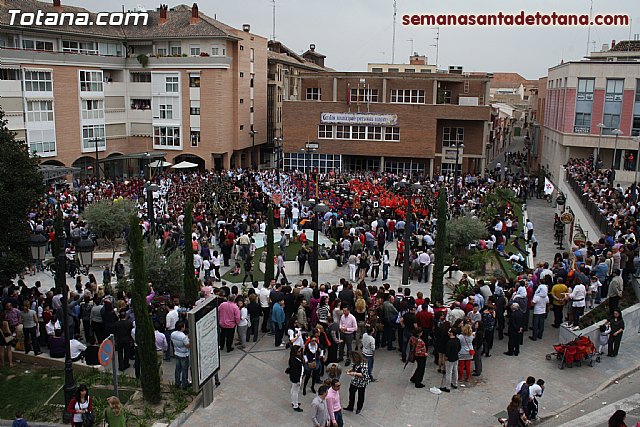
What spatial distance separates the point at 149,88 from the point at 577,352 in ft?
140

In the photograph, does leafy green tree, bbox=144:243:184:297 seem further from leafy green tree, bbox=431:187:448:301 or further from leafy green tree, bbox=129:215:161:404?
leafy green tree, bbox=431:187:448:301

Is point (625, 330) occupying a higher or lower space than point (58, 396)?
higher

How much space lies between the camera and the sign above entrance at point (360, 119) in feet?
161

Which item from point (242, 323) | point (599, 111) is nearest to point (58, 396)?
point (242, 323)

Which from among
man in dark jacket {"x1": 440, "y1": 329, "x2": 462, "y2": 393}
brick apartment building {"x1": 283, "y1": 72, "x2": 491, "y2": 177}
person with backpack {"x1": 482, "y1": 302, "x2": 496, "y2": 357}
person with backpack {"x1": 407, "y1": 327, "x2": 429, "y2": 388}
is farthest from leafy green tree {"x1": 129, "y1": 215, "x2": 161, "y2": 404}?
brick apartment building {"x1": 283, "y1": 72, "x2": 491, "y2": 177}

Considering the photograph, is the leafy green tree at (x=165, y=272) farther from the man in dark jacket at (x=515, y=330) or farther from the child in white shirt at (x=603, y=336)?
the child in white shirt at (x=603, y=336)

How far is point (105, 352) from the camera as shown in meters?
10.5

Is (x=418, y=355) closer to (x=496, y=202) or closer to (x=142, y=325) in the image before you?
(x=142, y=325)

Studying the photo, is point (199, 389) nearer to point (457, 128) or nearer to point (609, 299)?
point (609, 299)

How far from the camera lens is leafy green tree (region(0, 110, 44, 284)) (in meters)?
14.6

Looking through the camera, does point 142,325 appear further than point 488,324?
No

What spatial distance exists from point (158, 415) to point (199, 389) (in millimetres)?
857

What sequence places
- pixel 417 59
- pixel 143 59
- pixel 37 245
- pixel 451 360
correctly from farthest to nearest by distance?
pixel 417 59, pixel 143 59, pixel 37 245, pixel 451 360

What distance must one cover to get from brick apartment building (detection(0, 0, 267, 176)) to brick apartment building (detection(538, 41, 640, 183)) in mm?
25347
